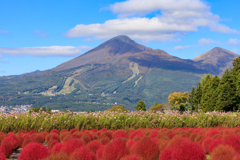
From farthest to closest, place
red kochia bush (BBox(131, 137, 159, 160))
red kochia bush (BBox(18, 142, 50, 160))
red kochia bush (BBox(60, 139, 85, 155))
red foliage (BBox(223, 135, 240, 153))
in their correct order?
red foliage (BBox(223, 135, 240, 153))
red kochia bush (BBox(60, 139, 85, 155))
red kochia bush (BBox(131, 137, 159, 160))
red kochia bush (BBox(18, 142, 50, 160))

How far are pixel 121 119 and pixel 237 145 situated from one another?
29.7 feet

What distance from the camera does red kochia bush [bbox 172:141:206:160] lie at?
3050 mm

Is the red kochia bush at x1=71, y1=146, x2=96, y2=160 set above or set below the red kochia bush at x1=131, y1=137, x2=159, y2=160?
above

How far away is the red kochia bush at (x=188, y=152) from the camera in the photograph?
3050mm

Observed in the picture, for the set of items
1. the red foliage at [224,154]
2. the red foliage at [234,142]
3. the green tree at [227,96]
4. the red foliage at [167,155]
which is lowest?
the green tree at [227,96]

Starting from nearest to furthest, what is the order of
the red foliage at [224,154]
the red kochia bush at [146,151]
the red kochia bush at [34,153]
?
the red foliage at [224,154], the red kochia bush at [34,153], the red kochia bush at [146,151]

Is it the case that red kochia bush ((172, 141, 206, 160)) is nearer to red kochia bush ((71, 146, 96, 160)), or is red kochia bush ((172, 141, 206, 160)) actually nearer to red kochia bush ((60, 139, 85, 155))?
red kochia bush ((71, 146, 96, 160))

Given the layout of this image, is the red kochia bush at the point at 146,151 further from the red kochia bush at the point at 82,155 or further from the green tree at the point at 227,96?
the green tree at the point at 227,96

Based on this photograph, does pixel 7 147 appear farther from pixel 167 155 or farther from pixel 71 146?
pixel 167 155

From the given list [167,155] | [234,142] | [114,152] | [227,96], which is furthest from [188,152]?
[227,96]

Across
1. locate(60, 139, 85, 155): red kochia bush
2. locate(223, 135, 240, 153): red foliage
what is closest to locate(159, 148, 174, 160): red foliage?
locate(60, 139, 85, 155): red kochia bush

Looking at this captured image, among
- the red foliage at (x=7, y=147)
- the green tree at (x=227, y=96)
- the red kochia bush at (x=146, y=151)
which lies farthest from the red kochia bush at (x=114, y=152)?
the green tree at (x=227, y=96)

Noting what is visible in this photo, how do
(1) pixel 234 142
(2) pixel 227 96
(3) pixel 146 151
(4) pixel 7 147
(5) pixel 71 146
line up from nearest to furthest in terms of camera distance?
1. (3) pixel 146 151
2. (5) pixel 71 146
3. (1) pixel 234 142
4. (4) pixel 7 147
5. (2) pixel 227 96

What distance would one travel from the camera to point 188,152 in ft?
10.2
